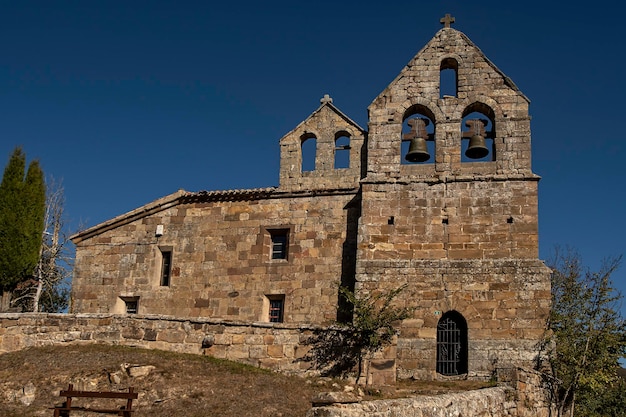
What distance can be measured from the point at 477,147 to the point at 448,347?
5664 mm

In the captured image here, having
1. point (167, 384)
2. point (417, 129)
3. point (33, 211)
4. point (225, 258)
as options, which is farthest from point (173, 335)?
point (33, 211)

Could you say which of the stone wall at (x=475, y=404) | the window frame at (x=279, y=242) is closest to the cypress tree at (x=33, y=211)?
the window frame at (x=279, y=242)

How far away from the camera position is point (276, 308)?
2277 centimetres

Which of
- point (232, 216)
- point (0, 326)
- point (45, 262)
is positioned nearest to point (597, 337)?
point (232, 216)

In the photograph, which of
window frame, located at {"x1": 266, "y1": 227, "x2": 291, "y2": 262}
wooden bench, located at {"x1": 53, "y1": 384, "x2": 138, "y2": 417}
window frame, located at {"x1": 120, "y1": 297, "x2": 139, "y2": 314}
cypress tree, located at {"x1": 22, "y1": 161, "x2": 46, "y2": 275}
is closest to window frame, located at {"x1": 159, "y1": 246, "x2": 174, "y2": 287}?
window frame, located at {"x1": 120, "y1": 297, "x2": 139, "y2": 314}

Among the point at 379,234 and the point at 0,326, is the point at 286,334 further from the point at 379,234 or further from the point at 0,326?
the point at 0,326

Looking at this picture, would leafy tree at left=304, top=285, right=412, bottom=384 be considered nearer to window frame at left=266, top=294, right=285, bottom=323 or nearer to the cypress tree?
window frame at left=266, top=294, right=285, bottom=323

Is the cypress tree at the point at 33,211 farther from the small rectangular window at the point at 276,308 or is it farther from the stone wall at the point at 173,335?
the small rectangular window at the point at 276,308

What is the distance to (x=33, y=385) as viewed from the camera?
15.9 metres

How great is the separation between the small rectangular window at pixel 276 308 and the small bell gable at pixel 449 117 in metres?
4.68

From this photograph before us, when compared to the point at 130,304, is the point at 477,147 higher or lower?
higher

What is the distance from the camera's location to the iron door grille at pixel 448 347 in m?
19.5

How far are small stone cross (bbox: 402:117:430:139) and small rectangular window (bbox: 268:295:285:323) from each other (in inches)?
243

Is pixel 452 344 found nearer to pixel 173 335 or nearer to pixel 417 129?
pixel 417 129
